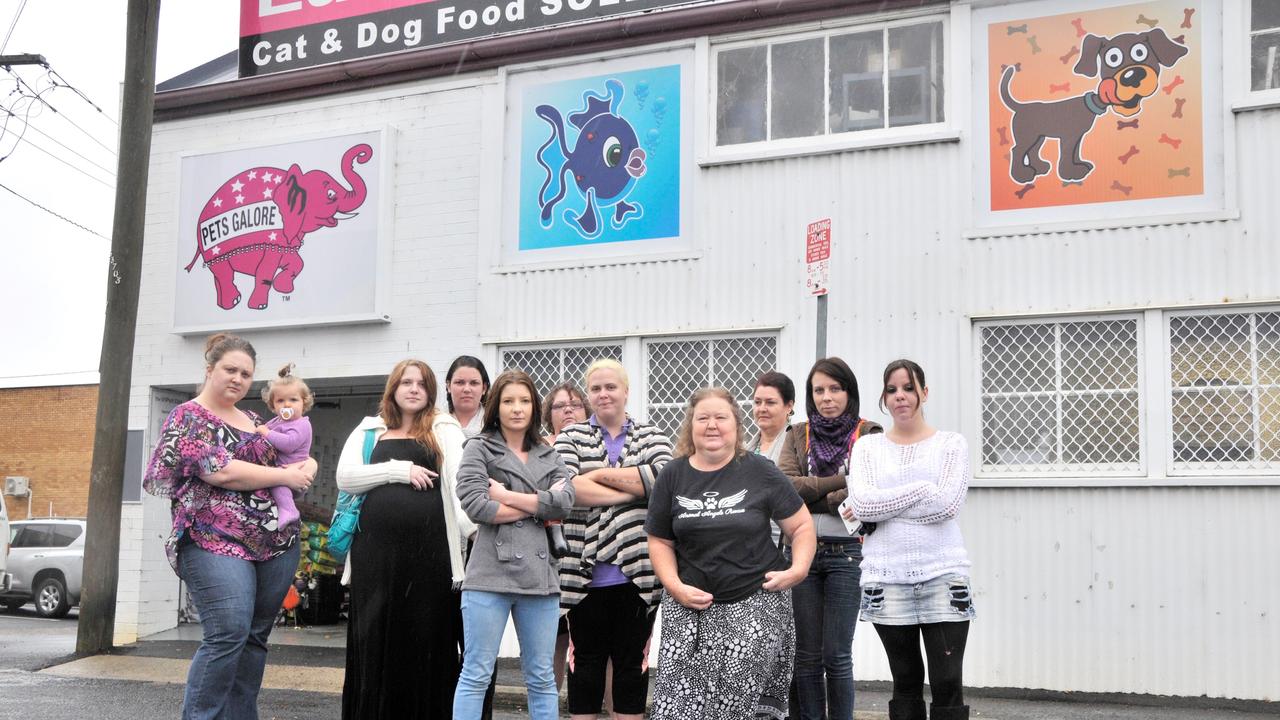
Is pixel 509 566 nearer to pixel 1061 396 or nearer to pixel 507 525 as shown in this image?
pixel 507 525

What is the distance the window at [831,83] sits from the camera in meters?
10.6

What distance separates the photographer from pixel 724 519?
18.1 feet

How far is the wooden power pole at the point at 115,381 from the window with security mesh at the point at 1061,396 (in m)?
7.37

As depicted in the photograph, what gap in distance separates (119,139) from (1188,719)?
10012mm

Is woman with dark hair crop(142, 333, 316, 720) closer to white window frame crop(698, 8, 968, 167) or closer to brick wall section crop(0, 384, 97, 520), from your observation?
white window frame crop(698, 8, 968, 167)

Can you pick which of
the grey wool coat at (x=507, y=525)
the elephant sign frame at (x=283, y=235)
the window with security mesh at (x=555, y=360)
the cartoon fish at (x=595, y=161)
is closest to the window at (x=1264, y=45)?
the cartoon fish at (x=595, y=161)

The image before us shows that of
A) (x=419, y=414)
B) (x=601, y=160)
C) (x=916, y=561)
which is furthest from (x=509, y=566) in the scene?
(x=601, y=160)

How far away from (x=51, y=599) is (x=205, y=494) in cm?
1637

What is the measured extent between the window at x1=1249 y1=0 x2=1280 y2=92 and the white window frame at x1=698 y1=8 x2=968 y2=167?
6.75 ft

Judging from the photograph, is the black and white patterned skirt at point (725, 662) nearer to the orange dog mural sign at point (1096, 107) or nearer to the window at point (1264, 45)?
the orange dog mural sign at point (1096, 107)

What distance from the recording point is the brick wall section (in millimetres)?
34719

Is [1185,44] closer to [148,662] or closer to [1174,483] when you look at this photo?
[1174,483]

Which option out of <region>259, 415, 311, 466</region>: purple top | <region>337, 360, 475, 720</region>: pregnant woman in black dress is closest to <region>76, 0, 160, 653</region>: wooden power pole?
<region>259, 415, 311, 466</region>: purple top

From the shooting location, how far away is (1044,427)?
9953mm
